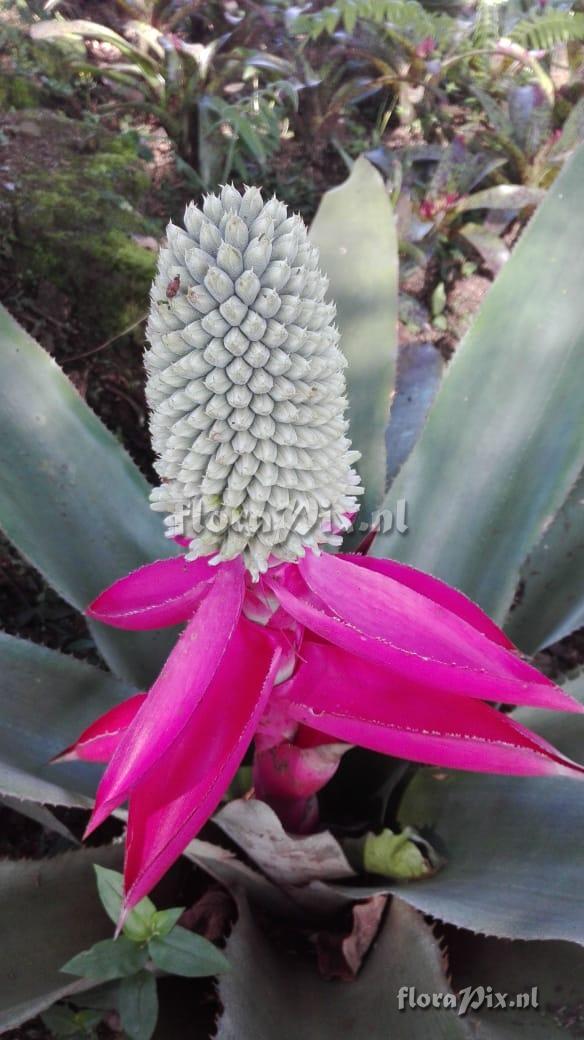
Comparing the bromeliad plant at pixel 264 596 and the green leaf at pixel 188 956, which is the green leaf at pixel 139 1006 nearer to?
the green leaf at pixel 188 956

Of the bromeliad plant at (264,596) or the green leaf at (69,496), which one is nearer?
the bromeliad plant at (264,596)

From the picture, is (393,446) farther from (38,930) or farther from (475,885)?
(38,930)

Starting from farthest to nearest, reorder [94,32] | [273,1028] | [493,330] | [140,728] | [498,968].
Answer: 1. [94,32]
2. [493,330]
3. [498,968]
4. [273,1028]
5. [140,728]

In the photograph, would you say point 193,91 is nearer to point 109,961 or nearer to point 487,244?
point 487,244

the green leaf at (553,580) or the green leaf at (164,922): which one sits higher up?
the green leaf at (553,580)

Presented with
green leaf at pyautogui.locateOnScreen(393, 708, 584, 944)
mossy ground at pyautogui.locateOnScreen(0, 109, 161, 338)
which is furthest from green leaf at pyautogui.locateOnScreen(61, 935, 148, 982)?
mossy ground at pyautogui.locateOnScreen(0, 109, 161, 338)

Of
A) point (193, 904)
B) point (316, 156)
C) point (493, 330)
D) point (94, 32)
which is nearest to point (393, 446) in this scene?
point (493, 330)

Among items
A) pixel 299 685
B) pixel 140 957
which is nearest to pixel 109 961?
pixel 140 957

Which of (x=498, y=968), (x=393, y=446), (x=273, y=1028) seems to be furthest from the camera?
(x=393, y=446)

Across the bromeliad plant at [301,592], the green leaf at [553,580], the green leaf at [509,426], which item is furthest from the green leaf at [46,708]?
the green leaf at [553,580]
